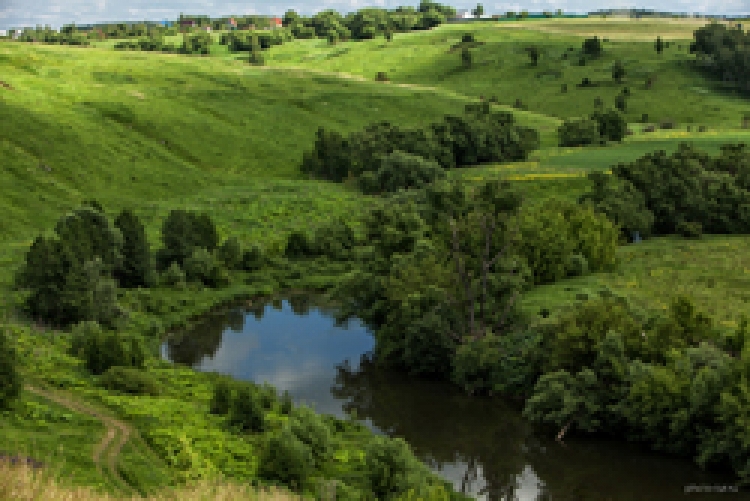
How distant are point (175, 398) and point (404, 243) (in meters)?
26.9

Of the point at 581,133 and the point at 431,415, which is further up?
the point at 581,133

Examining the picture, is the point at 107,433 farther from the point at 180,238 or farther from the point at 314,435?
the point at 180,238

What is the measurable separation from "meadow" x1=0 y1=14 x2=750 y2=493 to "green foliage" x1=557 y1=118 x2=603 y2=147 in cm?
374

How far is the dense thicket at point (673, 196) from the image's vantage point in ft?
277

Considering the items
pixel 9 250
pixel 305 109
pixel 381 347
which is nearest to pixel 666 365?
pixel 381 347

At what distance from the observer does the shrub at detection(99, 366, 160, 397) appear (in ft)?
133

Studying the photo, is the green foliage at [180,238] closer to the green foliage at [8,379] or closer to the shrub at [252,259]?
the shrub at [252,259]

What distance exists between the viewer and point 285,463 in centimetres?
3288

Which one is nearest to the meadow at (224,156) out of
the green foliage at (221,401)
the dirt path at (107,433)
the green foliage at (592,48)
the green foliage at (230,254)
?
the dirt path at (107,433)

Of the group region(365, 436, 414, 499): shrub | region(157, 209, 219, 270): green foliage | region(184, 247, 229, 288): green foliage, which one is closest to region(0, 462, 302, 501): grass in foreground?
region(365, 436, 414, 499): shrub

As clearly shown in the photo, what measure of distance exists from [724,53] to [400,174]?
103m

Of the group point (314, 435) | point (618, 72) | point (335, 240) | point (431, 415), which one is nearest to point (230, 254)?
point (335, 240)

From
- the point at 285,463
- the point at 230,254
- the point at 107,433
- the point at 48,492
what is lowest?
the point at 230,254

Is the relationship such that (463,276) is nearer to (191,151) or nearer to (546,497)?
(546,497)
